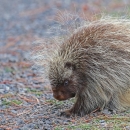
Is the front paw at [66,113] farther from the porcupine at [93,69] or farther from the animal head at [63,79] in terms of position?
the animal head at [63,79]

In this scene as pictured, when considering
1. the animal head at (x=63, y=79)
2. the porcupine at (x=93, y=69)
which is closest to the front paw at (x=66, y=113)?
the porcupine at (x=93, y=69)

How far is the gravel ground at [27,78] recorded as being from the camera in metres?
6.02

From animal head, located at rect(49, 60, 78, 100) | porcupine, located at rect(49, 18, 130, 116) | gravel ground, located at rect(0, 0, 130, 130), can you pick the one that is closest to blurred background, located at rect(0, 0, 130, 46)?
gravel ground, located at rect(0, 0, 130, 130)

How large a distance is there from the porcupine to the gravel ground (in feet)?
0.74

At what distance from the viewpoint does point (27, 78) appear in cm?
870

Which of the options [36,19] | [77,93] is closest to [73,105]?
[77,93]

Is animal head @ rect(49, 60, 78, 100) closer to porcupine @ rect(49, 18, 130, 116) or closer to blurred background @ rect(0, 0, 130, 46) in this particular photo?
porcupine @ rect(49, 18, 130, 116)

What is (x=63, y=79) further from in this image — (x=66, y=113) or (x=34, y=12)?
(x=34, y=12)

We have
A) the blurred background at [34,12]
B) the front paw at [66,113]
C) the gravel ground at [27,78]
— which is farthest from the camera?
the blurred background at [34,12]

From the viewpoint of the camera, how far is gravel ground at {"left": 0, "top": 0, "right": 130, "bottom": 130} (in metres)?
6.02

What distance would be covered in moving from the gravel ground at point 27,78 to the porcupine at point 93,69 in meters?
0.22

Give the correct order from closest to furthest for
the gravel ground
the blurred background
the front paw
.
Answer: the gravel ground, the front paw, the blurred background

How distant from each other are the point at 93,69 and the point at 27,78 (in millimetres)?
2791

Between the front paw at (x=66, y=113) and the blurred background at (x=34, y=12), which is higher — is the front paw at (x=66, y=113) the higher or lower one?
the lower one
